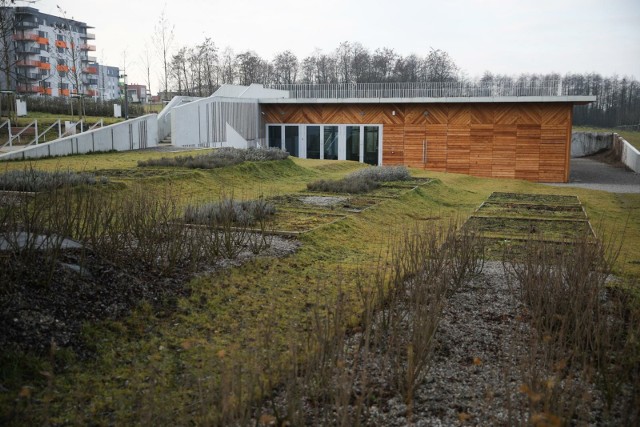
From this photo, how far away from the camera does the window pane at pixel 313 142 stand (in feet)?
105

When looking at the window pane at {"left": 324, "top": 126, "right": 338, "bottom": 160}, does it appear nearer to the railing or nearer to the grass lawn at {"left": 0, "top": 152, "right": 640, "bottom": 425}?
the railing

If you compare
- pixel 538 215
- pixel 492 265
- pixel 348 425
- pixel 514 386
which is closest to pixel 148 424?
pixel 348 425

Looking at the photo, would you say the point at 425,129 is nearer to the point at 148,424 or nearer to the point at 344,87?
the point at 344,87

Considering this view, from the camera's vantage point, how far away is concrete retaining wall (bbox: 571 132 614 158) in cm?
5094

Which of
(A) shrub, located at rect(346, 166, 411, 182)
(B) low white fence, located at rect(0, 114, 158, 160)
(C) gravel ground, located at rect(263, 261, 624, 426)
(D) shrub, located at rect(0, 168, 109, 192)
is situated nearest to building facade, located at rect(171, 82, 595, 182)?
(B) low white fence, located at rect(0, 114, 158, 160)

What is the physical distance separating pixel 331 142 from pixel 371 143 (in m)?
2.10

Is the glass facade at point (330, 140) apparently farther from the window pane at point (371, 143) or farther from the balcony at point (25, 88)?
the balcony at point (25, 88)

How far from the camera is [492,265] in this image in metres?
8.66

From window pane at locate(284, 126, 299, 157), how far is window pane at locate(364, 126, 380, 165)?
380cm

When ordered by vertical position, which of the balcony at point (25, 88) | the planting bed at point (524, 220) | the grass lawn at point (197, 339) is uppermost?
the balcony at point (25, 88)

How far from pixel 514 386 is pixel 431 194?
13.2 meters

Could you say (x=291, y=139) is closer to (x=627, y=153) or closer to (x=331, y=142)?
(x=331, y=142)

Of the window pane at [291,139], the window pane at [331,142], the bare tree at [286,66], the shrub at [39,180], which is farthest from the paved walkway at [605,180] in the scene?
the bare tree at [286,66]

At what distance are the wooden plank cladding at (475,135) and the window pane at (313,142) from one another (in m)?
0.71
